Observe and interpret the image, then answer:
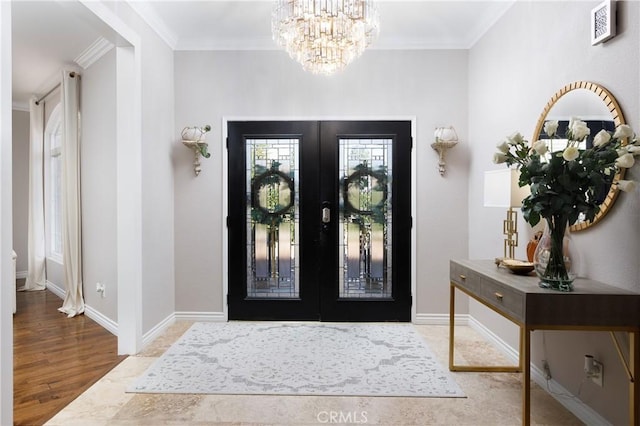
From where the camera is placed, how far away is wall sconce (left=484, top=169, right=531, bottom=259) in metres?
2.30

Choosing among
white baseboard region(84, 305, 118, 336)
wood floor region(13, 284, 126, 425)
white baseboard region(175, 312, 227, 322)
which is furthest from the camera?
white baseboard region(175, 312, 227, 322)

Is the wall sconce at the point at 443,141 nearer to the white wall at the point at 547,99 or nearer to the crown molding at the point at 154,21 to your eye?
the white wall at the point at 547,99

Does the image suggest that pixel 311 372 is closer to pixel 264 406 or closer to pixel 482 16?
pixel 264 406

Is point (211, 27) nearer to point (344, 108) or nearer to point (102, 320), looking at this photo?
point (344, 108)

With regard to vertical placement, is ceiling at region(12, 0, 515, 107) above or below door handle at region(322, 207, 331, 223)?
above

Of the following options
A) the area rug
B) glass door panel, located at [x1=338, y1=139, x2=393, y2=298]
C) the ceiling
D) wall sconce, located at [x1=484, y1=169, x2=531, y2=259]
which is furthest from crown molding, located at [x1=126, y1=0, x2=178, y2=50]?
wall sconce, located at [x1=484, y1=169, x2=531, y2=259]

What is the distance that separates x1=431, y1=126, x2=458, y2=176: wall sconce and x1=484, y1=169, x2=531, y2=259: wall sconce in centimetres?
96

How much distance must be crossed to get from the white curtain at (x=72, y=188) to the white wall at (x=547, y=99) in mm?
4014

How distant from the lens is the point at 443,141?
3480mm

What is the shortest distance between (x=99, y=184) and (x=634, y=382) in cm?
417

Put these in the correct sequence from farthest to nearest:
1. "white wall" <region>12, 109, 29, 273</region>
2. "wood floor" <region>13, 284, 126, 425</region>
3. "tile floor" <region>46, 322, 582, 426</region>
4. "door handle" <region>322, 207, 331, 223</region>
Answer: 1. "white wall" <region>12, 109, 29, 273</region>
2. "door handle" <region>322, 207, 331, 223</region>
3. "wood floor" <region>13, 284, 126, 425</region>
4. "tile floor" <region>46, 322, 582, 426</region>

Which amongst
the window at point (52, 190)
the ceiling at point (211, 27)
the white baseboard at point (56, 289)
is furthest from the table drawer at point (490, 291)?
the window at point (52, 190)

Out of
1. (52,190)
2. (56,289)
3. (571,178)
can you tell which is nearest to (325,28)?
(571,178)

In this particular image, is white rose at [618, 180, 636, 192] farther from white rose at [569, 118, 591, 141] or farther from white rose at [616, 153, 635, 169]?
white rose at [569, 118, 591, 141]
